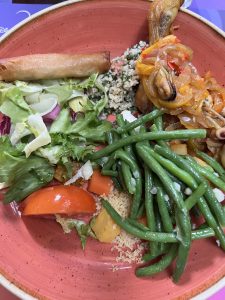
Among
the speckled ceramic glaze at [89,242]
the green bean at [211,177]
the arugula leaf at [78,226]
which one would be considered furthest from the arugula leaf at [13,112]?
the green bean at [211,177]

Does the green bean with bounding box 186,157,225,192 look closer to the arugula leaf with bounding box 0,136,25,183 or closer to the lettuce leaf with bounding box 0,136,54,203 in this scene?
the lettuce leaf with bounding box 0,136,54,203

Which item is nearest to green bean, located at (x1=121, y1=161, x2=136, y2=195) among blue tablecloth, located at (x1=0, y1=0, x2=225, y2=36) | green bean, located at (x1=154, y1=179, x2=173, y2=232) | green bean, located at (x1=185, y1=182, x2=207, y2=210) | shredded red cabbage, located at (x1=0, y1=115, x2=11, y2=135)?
green bean, located at (x1=154, y1=179, x2=173, y2=232)

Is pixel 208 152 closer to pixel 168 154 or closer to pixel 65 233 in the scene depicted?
pixel 168 154

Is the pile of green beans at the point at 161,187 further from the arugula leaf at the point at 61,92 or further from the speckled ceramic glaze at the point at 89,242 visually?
the arugula leaf at the point at 61,92

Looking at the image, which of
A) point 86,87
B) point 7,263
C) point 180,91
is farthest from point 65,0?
point 7,263

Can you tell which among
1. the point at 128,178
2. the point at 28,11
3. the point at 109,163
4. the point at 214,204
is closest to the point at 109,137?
the point at 109,163

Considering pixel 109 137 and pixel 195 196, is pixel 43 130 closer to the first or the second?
pixel 109 137
